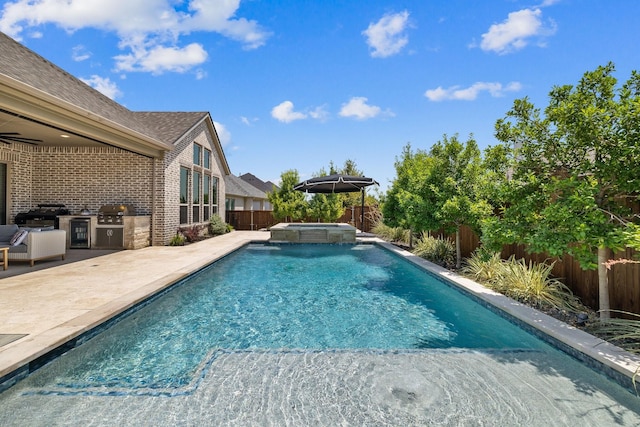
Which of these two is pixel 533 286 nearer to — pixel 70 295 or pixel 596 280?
pixel 596 280

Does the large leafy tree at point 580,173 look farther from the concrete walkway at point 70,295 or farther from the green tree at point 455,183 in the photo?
the concrete walkway at point 70,295

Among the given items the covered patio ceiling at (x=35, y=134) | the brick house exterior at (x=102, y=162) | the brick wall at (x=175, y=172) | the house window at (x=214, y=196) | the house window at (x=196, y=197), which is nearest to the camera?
the covered patio ceiling at (x=35, y=134)

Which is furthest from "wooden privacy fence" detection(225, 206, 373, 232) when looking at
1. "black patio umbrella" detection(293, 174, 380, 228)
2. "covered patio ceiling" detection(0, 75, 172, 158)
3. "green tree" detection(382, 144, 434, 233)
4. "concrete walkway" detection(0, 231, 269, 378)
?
"concrete walkway" detection(0, 231, 269, 378)

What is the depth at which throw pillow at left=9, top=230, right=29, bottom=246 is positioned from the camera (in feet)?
24.3

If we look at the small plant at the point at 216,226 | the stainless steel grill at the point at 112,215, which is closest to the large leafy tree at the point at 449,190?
the stainless steel grill at the point at 112,215

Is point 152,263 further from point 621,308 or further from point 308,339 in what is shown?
point 621,308

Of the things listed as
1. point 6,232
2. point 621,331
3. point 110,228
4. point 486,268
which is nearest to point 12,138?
point 6,232

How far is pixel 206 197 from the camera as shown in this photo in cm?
1608

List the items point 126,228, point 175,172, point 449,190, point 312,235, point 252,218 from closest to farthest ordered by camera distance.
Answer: point 449,190, point 126,228, point 175,172, point 312,235, point 252,218

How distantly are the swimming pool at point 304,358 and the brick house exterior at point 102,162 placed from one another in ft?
18.8

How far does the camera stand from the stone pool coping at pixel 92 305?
3117 mm

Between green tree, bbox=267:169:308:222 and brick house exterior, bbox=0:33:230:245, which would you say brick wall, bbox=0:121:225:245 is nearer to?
brick house exterior, bbox=0:33:230:245

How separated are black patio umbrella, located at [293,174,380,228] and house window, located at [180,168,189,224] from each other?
4.96 metres

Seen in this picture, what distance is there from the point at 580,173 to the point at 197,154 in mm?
14100
